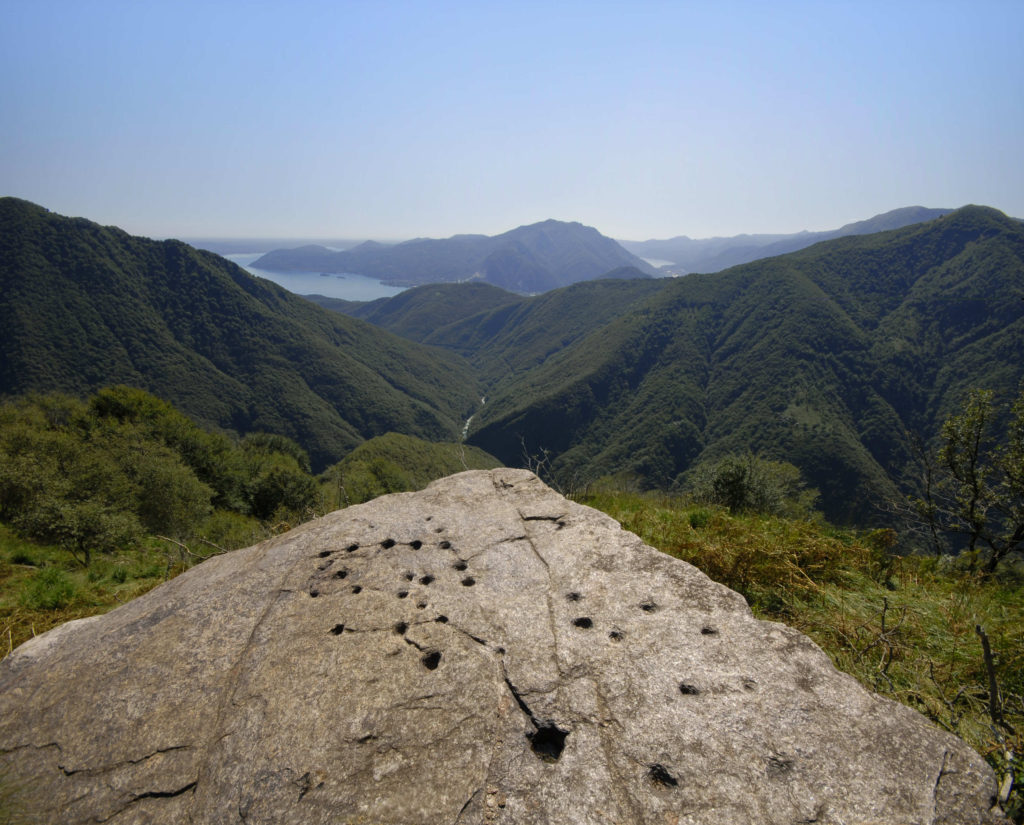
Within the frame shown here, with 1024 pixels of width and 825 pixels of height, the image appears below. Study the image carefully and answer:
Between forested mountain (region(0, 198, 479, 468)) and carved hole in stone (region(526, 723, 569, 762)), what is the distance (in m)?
125

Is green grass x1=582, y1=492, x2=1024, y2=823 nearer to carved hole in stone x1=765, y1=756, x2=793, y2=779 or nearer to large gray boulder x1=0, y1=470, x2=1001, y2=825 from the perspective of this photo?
large gray boulder x1=0, y1=470, x2=1001, y2=825

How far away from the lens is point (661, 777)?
126 inches

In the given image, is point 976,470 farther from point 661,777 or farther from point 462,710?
point 462,710

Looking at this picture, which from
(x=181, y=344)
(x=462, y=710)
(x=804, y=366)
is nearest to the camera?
(x=462, y=710)

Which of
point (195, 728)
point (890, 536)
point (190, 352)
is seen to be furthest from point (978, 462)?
point (190, 352)

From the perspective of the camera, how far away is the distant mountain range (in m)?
108

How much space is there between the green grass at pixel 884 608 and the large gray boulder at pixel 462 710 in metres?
0.73

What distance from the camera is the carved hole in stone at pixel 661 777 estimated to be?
3154mm

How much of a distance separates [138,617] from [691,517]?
7748mm

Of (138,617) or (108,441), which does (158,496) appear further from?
(138,617)

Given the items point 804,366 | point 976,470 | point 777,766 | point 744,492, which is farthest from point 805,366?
point 777,766

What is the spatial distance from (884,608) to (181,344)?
17911cm

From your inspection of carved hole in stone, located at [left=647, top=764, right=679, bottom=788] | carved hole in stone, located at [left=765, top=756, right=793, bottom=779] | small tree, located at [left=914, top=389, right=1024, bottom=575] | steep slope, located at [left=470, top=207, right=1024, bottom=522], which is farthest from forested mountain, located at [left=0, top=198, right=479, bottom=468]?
carved hole in stone, located at [left=765, top=756, right=793, bottom=779]

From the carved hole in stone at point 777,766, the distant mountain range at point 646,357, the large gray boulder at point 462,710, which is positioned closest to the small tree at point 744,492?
the large gray boulder at point 462,710
